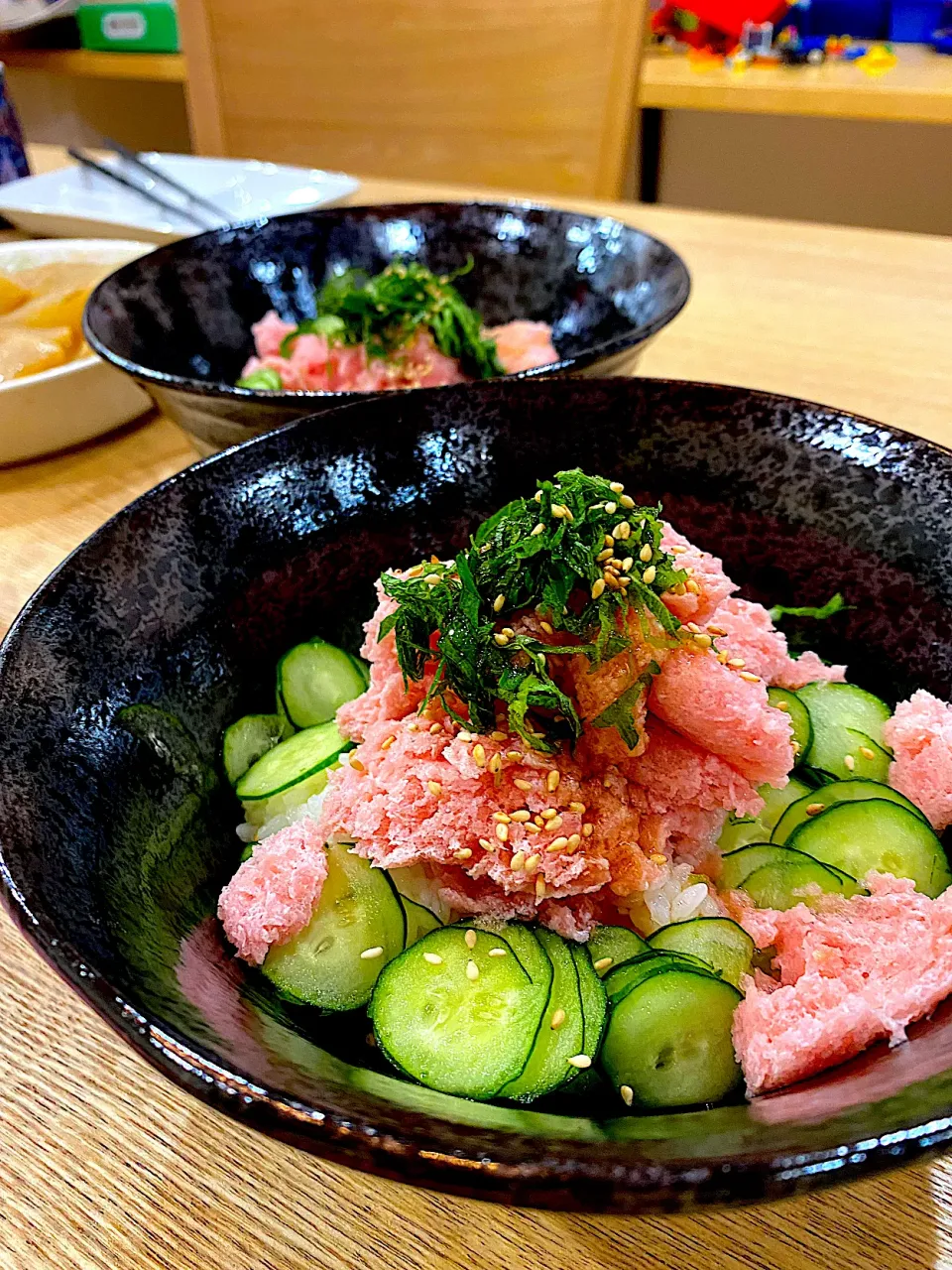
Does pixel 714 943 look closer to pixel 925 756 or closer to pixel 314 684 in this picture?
pixel 925 756

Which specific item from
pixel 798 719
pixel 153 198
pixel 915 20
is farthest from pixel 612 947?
pixel 915 20

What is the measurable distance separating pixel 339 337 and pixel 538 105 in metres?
2.74

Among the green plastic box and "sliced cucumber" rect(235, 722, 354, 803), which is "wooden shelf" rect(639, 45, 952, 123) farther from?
"sliced cucumber" rect(235, 722, 354, 803)

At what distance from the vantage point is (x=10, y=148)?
12.7 feet

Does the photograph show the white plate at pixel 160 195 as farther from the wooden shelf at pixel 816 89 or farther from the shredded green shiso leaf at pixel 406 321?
the wooden shelf at pixel 816 89

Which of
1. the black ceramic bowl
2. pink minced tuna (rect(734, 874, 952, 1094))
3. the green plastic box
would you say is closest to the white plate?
the black ceramic bowl

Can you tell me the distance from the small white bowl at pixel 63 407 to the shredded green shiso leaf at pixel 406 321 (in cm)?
50

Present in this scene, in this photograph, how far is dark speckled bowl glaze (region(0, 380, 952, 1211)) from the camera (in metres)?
0.74

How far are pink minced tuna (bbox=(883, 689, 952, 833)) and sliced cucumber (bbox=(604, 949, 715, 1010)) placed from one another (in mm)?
374

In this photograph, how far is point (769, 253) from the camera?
129 inches

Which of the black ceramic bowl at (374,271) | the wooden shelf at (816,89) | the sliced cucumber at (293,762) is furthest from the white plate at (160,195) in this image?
the sliced cucumber at (293,762)

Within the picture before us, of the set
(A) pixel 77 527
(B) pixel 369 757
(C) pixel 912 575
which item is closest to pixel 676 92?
(A) pixel 77 527

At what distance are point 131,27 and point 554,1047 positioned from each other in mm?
7299

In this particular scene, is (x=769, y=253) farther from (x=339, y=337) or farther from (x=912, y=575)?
(x=912, y=575)
